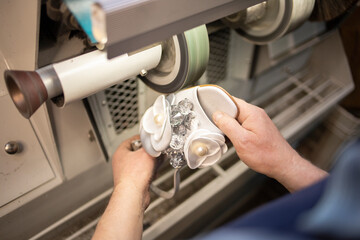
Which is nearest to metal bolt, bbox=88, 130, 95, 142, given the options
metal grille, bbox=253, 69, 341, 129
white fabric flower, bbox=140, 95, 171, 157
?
white fabric flower, bbox=140, 95, 171, 157

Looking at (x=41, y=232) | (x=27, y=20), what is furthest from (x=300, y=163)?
(x=41, y=232)

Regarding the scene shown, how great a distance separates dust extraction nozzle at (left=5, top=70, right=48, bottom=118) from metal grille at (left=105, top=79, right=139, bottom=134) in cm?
33

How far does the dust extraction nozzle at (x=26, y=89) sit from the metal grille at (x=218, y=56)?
708mm

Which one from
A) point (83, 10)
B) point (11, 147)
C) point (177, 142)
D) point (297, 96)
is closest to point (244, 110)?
point (177, 142)

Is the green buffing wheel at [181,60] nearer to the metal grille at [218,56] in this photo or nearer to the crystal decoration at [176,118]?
the crystal decoration at [176,118]

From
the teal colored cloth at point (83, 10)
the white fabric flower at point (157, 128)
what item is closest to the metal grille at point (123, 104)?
the white fabric flower at point (157, 128)

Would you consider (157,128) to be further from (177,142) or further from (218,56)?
(218,56)

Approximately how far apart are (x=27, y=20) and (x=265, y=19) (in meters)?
0.68

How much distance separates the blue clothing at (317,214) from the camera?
207 mm

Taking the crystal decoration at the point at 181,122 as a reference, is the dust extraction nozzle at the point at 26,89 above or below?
above

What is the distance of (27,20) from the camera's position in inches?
20.4

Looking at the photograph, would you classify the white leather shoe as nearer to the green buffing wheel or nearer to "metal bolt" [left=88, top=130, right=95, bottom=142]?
the green buffing wheel

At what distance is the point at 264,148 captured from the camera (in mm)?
615

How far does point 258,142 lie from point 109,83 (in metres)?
0.37
